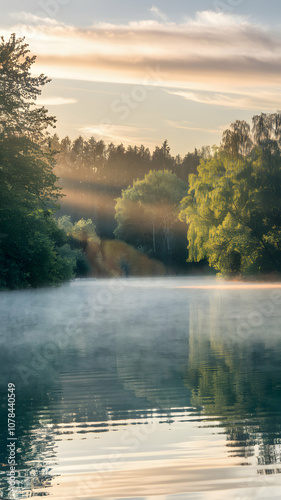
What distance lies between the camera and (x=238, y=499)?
5582 millimetres

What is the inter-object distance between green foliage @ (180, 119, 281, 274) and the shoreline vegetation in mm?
101

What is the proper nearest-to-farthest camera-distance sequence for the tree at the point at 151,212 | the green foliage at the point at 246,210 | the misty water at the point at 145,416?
the misty water at the point at 145,416 < the green foliage at the point at 246,210 < the tree at the point at 151,212

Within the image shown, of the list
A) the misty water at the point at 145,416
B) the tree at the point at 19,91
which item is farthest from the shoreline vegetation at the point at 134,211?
the misty water at the point at 145,416

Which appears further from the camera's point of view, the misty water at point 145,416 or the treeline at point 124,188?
the treeline at point 124,188

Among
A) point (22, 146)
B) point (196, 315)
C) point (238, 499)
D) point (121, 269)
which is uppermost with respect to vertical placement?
point (22, 146)

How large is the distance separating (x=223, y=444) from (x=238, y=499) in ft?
5.70

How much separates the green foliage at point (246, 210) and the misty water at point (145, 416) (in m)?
51.4

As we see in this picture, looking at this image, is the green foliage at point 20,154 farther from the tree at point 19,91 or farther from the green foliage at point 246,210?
the green foliage at point 246,210

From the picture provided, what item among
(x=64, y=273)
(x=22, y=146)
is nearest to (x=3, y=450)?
(x=22, y=146)

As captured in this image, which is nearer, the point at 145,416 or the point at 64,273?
the point at 145,416

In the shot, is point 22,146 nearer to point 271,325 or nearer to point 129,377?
point 271,325

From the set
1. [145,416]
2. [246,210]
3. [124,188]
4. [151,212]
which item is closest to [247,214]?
[246,210]

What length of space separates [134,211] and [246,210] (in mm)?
39778

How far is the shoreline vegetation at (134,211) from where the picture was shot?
44.8m
